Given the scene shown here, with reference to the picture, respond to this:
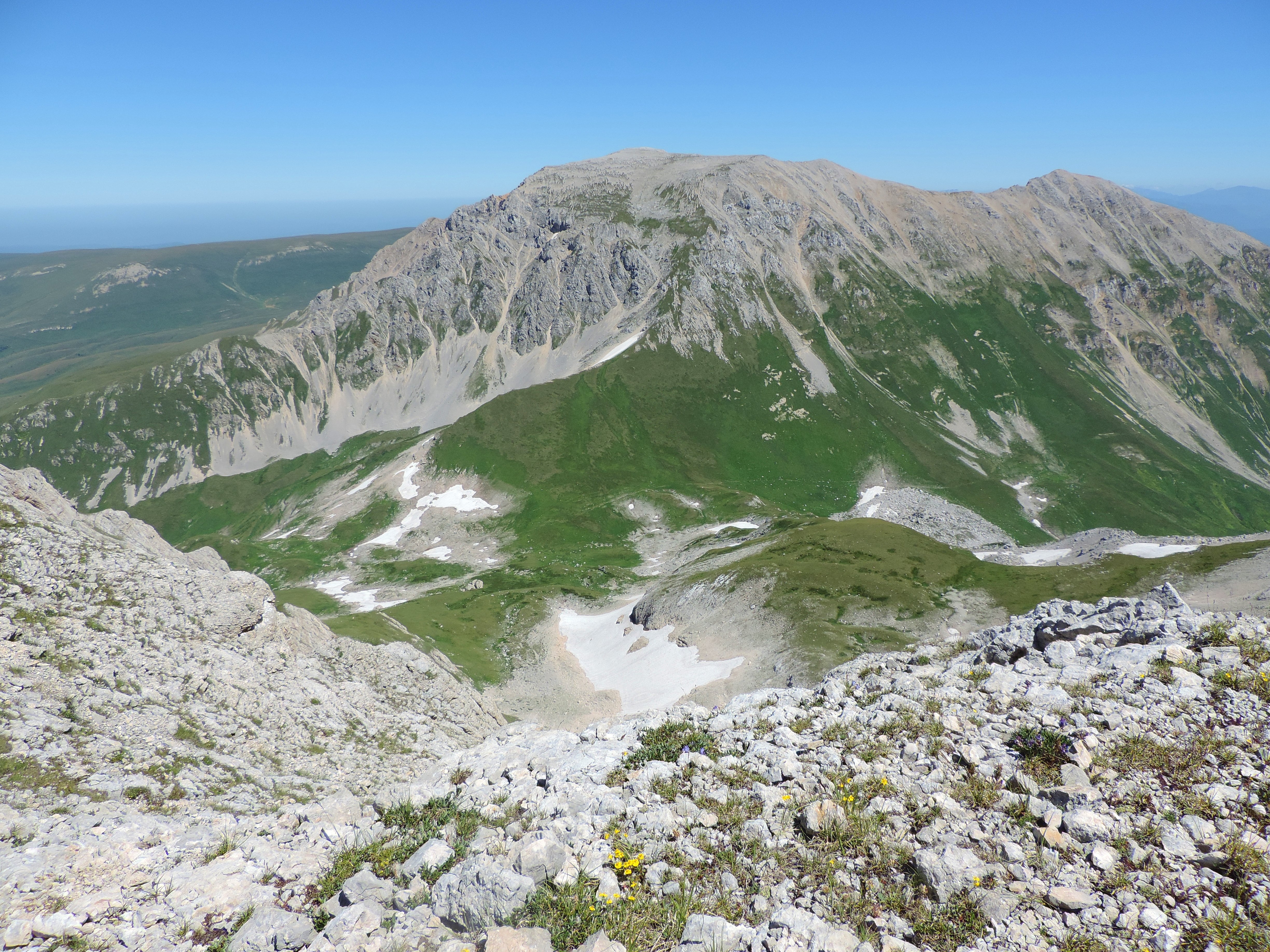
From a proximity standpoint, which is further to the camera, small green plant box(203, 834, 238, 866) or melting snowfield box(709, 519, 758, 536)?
melting snowfield box(709, 519, 758, 536)

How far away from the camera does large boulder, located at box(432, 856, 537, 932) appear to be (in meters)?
9.84

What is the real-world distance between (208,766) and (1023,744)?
26.3m

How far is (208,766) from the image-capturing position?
2239 centimetres

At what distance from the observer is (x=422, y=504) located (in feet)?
521

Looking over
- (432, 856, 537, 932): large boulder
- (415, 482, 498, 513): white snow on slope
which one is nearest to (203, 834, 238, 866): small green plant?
(432, 856, 537, 932): large boulder

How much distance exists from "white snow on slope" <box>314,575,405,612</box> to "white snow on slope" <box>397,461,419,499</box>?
115 ft

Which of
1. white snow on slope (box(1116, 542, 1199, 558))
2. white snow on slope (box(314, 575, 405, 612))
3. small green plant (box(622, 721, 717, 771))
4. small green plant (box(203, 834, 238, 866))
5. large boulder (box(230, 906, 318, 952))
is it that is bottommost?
white snow on slope (box(314, 575, 405, 612))

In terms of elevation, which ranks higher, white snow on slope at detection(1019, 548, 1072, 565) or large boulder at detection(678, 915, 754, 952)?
large boulder at detection(678, 915, 754, 952)

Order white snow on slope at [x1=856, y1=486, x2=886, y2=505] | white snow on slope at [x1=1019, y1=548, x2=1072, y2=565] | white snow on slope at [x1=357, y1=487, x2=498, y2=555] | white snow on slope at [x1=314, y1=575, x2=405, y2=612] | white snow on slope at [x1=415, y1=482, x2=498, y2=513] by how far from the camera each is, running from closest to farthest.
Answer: white snow on slope at [x1=1019, y1=548, x2=1072, y2=565]
white snow on slope at [x1=314, y1=575, x2=405, y2=612]
white snow on slope at [x1=357, y1=487, x2=498, y2=555]
white snow on slope at [x1=415, y1=482, x2=498, y2=513]
white snow on slope at [x1=856, y1=486, x2=886, y2=505]

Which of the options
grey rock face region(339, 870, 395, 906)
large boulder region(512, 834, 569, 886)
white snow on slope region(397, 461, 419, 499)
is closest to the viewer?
large boulder region(512, 834, 569, 886)

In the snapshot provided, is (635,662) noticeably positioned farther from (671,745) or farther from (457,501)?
(457,501)

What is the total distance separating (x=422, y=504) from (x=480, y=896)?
519 ft

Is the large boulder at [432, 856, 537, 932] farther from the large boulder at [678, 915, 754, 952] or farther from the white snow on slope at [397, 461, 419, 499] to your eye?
the white snow on slope at [397, 461, 419, 499]

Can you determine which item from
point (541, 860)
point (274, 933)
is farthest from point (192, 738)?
point (541, 860)
